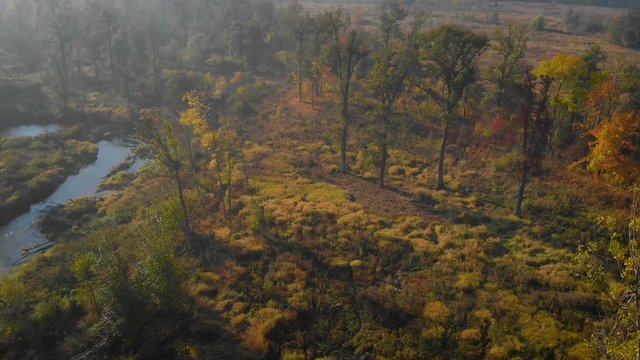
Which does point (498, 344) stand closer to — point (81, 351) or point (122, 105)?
point (81, 351)

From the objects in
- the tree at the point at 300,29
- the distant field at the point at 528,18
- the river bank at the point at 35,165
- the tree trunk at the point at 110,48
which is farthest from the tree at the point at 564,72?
the tree trunk at the point at 110,48

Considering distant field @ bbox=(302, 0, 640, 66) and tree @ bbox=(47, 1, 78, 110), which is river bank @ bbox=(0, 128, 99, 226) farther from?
distant field @ bbox=(302, 0, 640, 66)

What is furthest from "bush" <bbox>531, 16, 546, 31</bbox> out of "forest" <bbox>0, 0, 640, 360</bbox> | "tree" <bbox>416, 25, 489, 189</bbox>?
"tree" <bbox>416, 25, 489, 189</bbox>

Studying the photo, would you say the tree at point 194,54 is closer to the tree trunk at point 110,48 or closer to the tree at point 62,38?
the tree trunk at point 110,48

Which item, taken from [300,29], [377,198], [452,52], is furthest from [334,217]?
[300,29]

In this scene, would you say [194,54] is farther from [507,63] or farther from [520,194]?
[520,194]
